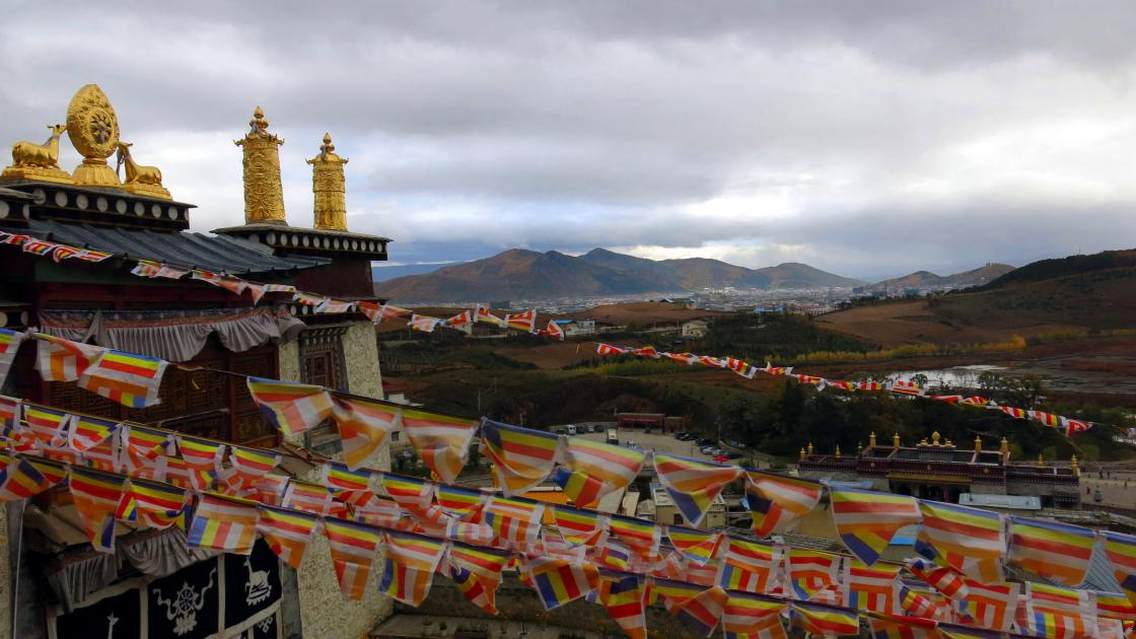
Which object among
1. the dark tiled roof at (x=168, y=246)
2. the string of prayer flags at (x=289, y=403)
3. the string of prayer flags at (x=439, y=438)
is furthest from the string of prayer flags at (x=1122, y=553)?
the dark tiled roof at (x=168, y=246)

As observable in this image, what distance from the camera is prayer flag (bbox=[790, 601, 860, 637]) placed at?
4.55 m

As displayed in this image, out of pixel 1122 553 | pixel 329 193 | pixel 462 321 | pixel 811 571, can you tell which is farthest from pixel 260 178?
pixel 1122 553

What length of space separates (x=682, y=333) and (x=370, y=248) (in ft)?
238

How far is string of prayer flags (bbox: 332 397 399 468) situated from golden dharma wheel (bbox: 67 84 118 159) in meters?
7.74

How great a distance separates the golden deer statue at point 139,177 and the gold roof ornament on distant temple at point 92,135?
0.13 m

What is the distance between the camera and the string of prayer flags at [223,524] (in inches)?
202

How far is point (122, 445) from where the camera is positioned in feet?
18.2

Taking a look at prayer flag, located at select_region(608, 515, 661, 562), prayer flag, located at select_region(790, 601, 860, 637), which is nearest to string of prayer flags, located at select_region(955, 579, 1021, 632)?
prayer flag, located at select_region(790, 601, 860, 637)

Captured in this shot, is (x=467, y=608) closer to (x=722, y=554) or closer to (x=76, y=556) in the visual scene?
(x=76, y=556)

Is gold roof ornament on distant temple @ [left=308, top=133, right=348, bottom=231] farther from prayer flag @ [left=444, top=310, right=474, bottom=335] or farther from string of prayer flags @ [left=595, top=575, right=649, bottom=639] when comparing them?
string of prayer flags @ [left=595, top=575, right=649, bottom=639]

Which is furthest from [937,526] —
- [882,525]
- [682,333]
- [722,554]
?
[682,333]

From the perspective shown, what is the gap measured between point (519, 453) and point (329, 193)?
12.3 metres

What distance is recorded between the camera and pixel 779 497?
14.7ft

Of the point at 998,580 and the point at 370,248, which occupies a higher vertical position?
the point at 370,248
